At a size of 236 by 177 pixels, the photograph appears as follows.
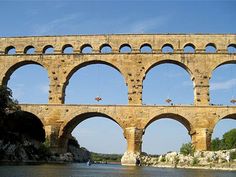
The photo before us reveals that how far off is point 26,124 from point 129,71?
1243cm

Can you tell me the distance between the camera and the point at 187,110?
33625 mm

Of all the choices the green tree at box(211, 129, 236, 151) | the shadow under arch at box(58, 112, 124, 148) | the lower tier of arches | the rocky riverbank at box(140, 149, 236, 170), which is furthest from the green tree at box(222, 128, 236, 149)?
the shadow under arch at box(58, 112, 124, 148)

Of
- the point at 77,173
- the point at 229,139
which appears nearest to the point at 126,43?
the point at 77,173

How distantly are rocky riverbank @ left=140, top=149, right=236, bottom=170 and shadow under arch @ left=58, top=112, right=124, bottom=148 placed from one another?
4431 millimetres

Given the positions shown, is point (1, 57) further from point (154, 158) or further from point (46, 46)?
point (154, 158)

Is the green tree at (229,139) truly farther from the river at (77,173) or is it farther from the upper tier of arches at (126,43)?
the river at (77,173)

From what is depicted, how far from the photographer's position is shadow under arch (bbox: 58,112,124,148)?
34250 millimetres

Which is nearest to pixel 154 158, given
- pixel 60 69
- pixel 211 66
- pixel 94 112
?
pixel 94 112

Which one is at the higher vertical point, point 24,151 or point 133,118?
point 133,118

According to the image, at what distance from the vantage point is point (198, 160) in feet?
97.7

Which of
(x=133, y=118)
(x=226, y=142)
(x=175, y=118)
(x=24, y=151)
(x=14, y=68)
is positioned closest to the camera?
(x=24, y=151)

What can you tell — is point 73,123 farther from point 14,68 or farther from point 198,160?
point 198,160

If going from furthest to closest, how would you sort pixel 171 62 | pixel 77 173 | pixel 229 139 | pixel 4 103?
pixel 229 139
pixel 171 62
pixel 4 103
pixel 77 173

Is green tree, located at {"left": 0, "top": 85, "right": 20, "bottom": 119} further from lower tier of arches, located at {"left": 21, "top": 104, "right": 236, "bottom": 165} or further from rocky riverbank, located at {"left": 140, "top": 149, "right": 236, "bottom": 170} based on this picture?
rocky riverbank, located at {"left": 140, "top": 149, "right": 236, "bottom": 170}
